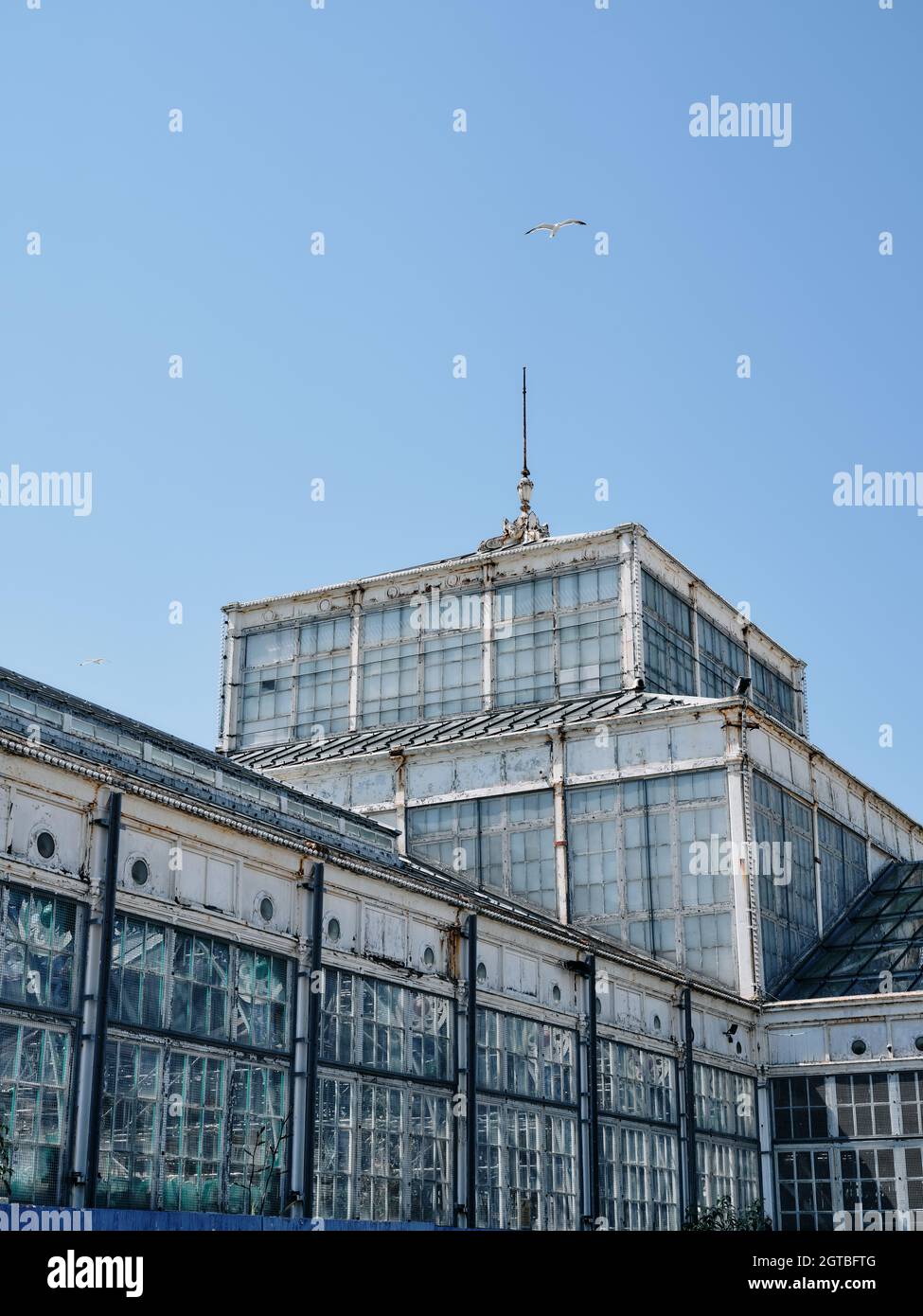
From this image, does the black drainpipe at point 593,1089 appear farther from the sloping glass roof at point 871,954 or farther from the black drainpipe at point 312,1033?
the sloping glass roof at point 871,954

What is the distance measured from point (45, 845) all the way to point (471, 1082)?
1130 centimetres

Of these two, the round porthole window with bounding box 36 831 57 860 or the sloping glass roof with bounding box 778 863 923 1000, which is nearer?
the round porthole window with bounding box 36 831 57 860

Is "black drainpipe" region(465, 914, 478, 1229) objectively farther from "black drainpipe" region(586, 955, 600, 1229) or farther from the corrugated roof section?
the corrugated roof section

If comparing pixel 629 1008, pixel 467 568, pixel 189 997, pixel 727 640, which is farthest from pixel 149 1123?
pixel 727 640

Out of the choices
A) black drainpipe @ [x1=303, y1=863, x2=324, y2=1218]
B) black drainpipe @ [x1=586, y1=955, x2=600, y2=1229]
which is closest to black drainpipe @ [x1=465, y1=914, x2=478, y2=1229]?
black drainpipe @ [x1=586, y1=955, x2=600, y2=1229]

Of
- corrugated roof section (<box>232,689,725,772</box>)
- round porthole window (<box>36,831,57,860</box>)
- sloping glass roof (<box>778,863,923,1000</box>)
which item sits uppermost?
corrugated roof section (<box>232,689,725,772</box>)

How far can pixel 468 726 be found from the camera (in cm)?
4738

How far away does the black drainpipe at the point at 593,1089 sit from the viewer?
32.0 meters

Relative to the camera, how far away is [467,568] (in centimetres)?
5053

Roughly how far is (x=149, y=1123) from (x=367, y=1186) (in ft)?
18.6

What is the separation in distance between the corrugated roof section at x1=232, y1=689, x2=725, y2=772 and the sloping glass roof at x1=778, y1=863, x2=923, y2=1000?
7.97 m

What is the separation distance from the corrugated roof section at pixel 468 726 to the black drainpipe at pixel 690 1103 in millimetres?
8974

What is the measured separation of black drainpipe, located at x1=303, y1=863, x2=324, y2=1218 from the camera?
78.7 ft
